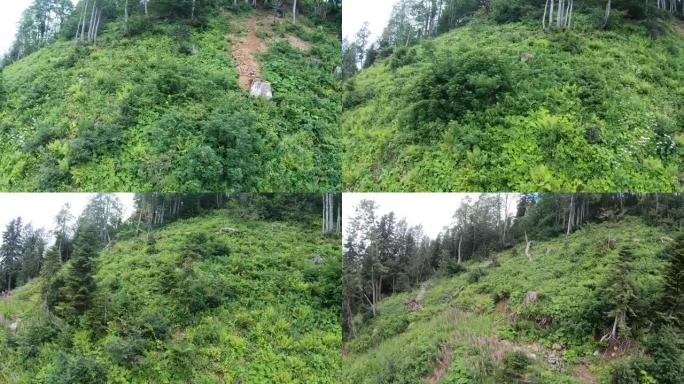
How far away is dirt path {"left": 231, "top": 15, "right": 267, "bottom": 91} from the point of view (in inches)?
402

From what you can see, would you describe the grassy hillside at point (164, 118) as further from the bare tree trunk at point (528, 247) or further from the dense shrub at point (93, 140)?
the bare tree trunk at point (528, 247)

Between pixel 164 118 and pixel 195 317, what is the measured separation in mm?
3608

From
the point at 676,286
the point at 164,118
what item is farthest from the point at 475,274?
the point at 164,118

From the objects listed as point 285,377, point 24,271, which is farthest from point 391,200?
point 24,271

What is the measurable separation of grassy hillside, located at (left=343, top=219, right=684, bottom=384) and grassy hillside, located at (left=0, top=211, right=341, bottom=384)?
1.03m

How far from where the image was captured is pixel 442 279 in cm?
894

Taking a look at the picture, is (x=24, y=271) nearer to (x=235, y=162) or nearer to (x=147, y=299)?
(x=147, y=299)

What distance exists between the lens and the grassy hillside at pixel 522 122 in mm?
7625

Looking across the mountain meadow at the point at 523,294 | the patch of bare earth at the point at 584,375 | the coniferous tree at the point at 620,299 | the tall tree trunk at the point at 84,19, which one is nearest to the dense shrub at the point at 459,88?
the mountain meadow at the point at 523,294

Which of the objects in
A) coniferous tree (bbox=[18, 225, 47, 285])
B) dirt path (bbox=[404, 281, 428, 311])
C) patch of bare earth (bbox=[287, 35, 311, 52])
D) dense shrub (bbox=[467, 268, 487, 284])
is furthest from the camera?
patch of bare earth (bbox=[287, 35, 311, 52])

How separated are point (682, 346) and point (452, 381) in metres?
3.34

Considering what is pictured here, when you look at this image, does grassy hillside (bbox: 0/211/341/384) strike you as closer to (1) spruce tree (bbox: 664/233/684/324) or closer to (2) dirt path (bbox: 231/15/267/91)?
(2) dirt path (bbox: 231/15/267/91)

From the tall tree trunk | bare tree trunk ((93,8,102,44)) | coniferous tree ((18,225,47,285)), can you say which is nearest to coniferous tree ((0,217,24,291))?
coniferous tree ((18,225,47,285))

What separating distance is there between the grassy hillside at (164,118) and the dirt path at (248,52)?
16 cm
